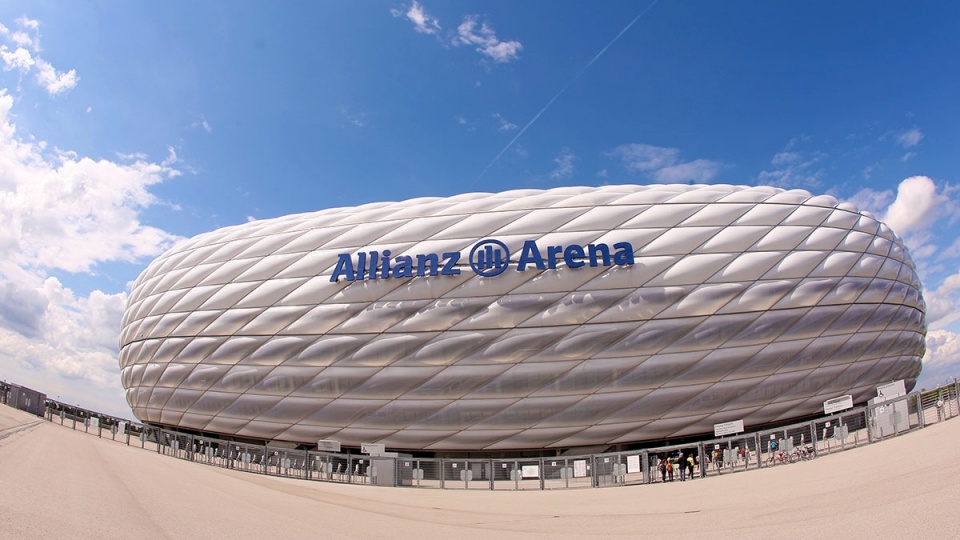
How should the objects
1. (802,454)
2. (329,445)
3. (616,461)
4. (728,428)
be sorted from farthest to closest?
(329,445) < (728,428) < (616,461) < (802,454)

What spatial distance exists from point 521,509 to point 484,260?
12.6 m

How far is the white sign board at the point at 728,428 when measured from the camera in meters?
19.1

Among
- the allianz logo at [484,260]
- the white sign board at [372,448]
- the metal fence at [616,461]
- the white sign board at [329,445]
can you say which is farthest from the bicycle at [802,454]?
the white sign board at [329,445]

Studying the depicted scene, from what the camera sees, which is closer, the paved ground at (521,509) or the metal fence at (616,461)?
the paved ground at (521,509)

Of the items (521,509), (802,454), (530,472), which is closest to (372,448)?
(530,472)

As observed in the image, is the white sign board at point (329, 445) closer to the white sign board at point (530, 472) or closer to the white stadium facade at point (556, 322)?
the white stadium facade at point (556, 322)

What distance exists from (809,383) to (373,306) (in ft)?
64.1

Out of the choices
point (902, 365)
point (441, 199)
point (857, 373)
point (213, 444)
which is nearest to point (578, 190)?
point (441, 199)

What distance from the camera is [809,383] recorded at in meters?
22.1

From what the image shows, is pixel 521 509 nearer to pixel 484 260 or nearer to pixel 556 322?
pixel 556 322

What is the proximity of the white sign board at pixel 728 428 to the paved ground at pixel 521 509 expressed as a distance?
6520 millimetres

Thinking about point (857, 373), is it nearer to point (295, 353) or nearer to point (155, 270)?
point (295, 353)

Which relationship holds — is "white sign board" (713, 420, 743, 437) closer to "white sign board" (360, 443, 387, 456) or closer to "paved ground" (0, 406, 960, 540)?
"paved ground" (0, 406, 960, 540)

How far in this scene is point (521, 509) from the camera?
11406 mm
